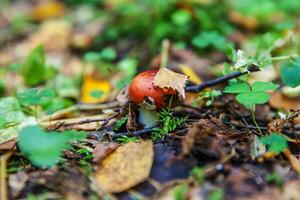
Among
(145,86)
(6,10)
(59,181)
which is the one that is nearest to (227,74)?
(145,86)

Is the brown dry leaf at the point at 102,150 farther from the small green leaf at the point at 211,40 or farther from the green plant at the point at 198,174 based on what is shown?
the small green leaf at the point at 211,40

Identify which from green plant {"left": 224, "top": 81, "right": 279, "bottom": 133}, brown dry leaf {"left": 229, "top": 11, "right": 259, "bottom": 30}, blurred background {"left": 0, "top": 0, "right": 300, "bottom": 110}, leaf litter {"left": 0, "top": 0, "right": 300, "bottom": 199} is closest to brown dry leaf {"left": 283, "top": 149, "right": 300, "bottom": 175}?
leaf litter {"left": 0, "top": 0, "right": 300, "bottom": 199}

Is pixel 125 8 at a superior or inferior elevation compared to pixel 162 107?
superior

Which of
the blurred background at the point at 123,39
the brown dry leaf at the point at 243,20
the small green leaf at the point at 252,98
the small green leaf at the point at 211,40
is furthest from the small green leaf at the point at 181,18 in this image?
the small green leaf at the point at 252,98

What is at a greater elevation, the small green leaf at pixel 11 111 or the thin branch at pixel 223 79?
the thin branch at pixel 223 79

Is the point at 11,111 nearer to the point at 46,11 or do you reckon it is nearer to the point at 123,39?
the point at 123,39

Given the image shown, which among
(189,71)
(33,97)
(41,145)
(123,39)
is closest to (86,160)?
(41,145)

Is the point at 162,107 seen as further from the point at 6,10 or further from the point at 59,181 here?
the point at 6,10
